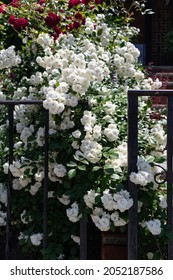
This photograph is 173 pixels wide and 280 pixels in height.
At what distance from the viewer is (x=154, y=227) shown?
2.94 meters

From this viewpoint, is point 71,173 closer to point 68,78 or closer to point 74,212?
point 74,212

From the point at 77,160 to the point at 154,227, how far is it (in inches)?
19.5

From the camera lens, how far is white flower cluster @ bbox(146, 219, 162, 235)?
293cm

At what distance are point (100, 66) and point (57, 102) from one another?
23.1 inches

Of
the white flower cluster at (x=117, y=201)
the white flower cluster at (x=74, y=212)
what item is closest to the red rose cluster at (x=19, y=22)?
the white flower cluster at (x=74, y=212)

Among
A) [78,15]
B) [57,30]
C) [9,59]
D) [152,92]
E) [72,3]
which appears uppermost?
[72,3]

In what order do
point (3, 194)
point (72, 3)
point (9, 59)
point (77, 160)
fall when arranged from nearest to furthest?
point (77, 160) → point (3, 194) → point (9, 59) → point (72, 3)

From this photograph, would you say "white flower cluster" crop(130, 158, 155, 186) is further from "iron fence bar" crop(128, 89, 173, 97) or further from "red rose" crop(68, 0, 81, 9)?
"red rose" crop(68, 0, 81, 9)

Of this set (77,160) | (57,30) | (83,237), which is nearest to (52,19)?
(57,30)

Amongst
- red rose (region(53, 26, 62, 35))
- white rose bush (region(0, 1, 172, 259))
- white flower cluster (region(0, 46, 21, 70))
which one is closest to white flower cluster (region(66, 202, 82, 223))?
white rose bush (region(0, 1, 172, 259))

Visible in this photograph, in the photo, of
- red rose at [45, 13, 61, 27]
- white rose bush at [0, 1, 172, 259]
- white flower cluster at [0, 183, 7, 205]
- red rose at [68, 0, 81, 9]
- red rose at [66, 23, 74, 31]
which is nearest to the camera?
white rose bush at [0, 1, 172, 259]

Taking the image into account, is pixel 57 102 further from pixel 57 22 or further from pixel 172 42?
pixel 172 42

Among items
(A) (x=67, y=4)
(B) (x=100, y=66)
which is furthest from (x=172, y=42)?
(B) (x=100, y=66)

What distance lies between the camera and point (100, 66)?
3.60m
